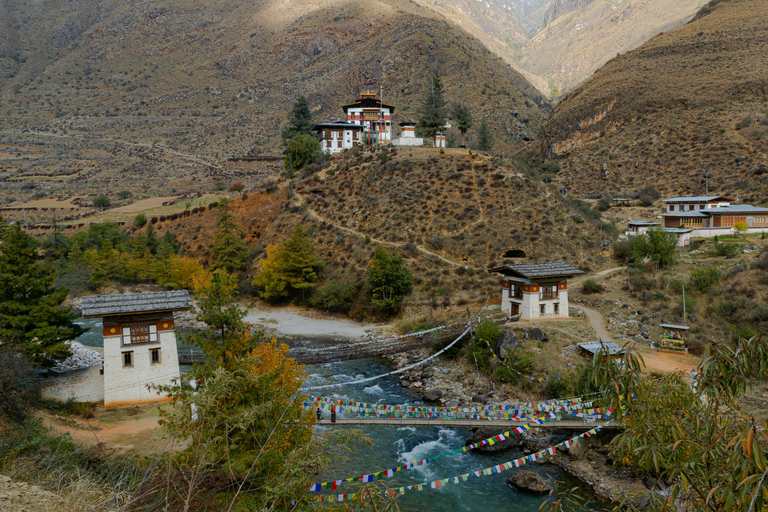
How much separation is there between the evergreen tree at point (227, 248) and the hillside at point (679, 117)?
47522 millimetres

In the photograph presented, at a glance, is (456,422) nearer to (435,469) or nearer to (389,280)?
(435,469)

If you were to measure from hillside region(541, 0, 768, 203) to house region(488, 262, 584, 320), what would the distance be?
36.7m

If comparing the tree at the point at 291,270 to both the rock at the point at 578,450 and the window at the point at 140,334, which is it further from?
the rock at the point at 578,450

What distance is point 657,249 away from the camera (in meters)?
33.3

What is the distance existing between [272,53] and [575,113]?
9625cm

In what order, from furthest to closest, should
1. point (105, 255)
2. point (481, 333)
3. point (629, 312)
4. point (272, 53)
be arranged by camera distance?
point (272, 53) < point (105, 255) < point (629, 312) < point (481, 333)

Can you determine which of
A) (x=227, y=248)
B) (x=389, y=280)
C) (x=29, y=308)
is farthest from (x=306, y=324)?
(x=29, y=308)

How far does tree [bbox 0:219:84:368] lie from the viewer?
18.8m

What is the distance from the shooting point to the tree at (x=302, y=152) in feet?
187

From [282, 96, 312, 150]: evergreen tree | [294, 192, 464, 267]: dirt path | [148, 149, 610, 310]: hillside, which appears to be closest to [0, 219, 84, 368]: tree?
[148, 149, 610, 310]: hillside

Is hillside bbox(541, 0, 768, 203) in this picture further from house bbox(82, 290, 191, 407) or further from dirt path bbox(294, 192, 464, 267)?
house bbox(82, 290, 191, 407)

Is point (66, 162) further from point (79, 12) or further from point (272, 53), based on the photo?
point (79, 12)

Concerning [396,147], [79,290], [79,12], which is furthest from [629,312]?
[79,12]

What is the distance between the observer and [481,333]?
25688 mm
